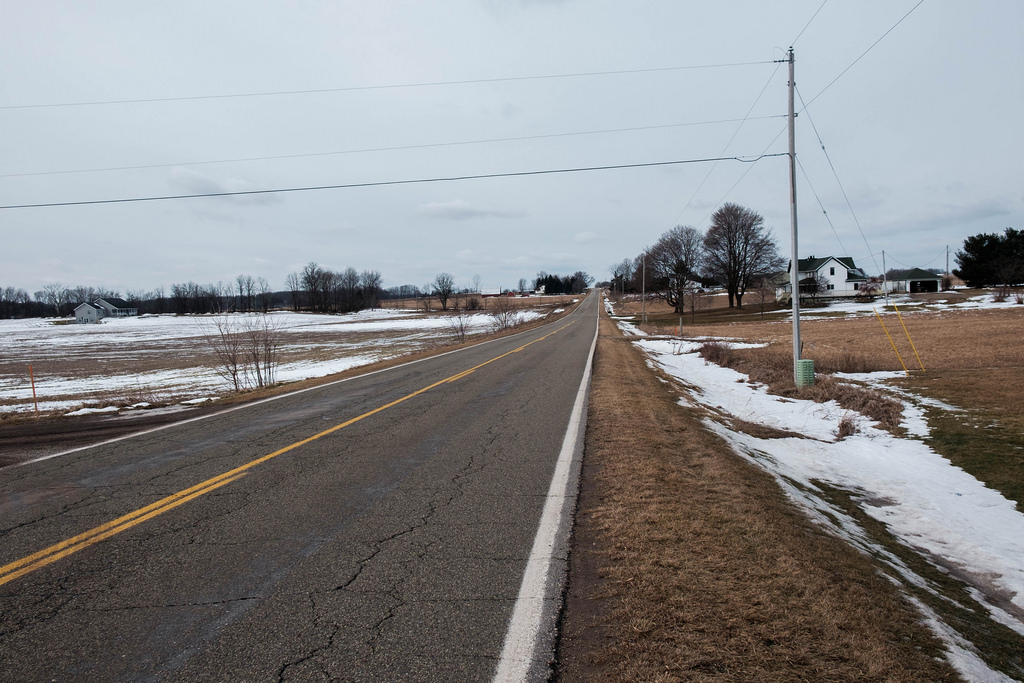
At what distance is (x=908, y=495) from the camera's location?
22.7ft

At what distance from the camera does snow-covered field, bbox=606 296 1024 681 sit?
4461 mm

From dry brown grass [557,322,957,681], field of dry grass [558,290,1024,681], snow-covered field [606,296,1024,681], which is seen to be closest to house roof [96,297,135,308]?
snow-covered field [606,296,1024,681]

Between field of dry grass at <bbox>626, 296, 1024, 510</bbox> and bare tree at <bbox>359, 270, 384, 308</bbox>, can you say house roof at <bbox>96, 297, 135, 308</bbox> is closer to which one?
bare tree at <bbox>359, 270, 384, 308</bbox>

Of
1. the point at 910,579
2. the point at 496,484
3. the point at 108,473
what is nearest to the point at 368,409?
the point at 108,473

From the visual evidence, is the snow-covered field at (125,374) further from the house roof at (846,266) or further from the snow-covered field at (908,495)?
the house roof at (846,266)

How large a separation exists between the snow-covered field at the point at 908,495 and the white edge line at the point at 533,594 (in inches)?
88.1

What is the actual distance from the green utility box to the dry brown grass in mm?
9368

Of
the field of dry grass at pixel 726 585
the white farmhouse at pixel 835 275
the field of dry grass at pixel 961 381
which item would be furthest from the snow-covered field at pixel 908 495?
the white farmhouse at pixel 835 275

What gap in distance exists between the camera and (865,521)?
5.88 m

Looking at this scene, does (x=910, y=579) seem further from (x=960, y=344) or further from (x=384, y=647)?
(x=960, y=344)

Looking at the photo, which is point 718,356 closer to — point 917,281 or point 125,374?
point 125,374

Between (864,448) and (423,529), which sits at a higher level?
(423,529)

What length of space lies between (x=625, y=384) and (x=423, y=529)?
9.27m

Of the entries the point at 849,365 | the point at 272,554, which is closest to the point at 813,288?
the point at 849,365
